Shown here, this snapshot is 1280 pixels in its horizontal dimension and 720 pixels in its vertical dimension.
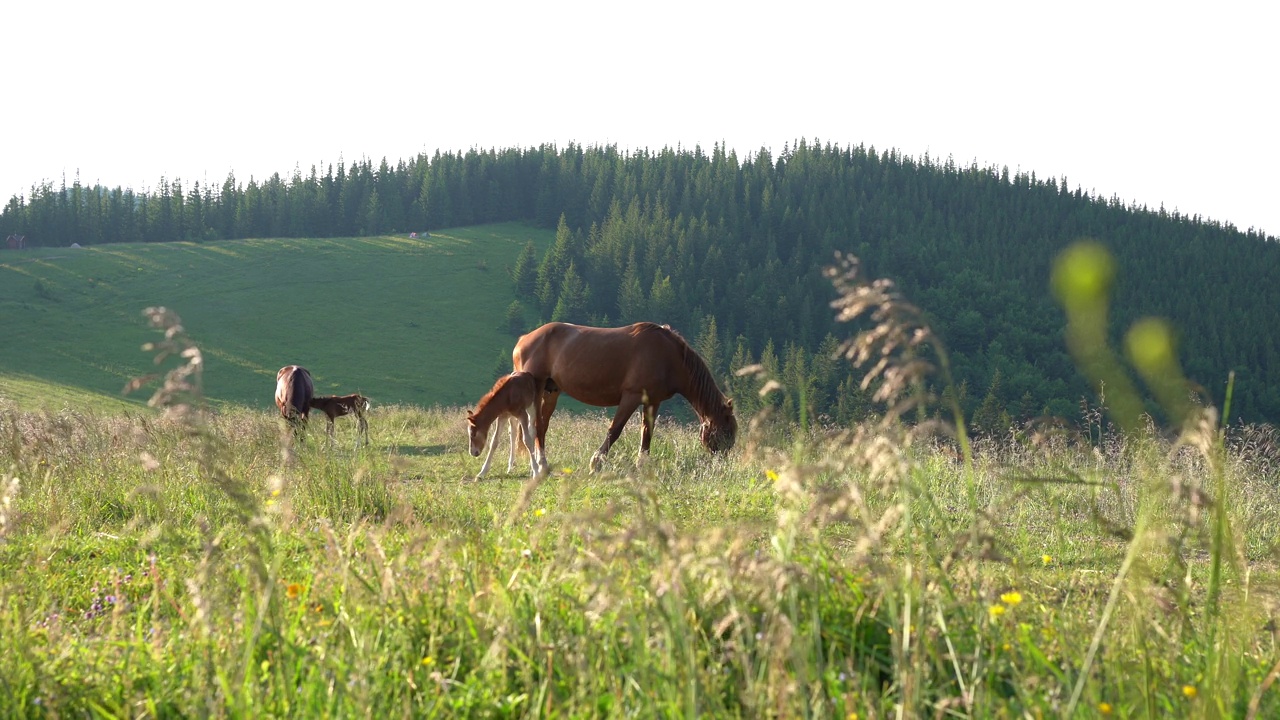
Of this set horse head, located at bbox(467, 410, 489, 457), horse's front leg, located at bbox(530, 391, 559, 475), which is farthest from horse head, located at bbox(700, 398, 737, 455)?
horse head, located at bbox(467, 410, 489, 457)

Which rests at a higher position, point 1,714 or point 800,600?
point 800,600

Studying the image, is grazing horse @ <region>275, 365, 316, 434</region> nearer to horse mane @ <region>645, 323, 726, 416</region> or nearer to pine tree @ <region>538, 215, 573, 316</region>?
horse mane @ <region>645, 323, 726, 416</region>

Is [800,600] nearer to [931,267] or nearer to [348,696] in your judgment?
[348,696]

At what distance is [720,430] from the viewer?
11500mm

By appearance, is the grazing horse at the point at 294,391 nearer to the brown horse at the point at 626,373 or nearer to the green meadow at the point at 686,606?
the brown horse at the point at 626,373

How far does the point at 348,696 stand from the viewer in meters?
2.70

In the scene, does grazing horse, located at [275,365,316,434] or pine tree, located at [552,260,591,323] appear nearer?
grazing horse, located at [275,365,316,434]

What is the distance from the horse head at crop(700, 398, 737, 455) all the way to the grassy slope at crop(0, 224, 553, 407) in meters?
37.9

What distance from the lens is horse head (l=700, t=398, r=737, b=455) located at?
11.4 meters

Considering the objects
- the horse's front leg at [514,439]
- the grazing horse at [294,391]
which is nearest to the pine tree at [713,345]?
the grazing horse at [294,391]

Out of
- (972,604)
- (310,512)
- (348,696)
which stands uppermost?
(972,604)

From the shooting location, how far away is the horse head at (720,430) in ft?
37.3

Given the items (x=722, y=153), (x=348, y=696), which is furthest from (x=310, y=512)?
(x=722, y=153)

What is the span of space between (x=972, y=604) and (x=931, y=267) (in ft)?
373
